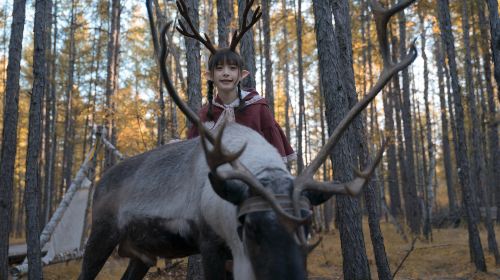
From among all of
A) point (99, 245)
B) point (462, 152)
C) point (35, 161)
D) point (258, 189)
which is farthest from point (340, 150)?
point (462, 152)

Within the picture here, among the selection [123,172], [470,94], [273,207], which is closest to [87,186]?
[123,172]

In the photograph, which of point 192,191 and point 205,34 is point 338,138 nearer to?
point 192,191

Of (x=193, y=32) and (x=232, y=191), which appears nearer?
(x=232, y=191)

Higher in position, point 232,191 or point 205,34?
point 205,34

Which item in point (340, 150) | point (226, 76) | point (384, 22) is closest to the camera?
point (384, 22)

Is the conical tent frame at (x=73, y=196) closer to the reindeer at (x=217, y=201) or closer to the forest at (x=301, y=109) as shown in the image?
Answer: the forest at (x=301, y=109)

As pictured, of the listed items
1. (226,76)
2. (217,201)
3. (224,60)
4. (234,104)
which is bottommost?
(217,201)

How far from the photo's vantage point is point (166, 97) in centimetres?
1786

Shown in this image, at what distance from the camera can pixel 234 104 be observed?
4.00 meters

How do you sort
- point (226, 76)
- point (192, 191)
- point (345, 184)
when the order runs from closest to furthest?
1. point (345, 184)
2. point (192, 191)
3. point (226, 76)

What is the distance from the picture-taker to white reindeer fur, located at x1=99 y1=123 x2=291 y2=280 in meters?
2.71

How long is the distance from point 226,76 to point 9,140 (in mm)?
4372

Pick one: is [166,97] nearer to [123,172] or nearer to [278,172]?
[123,172]

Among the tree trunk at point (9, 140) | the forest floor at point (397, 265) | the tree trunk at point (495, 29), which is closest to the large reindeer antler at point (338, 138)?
the tree trunk at point (495, 29)
